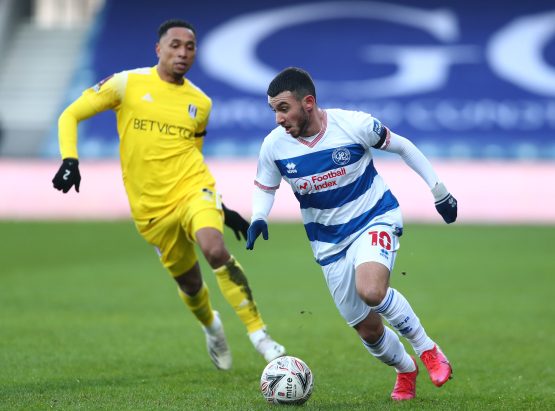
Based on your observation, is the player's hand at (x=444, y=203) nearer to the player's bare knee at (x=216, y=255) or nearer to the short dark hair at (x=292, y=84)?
the short dark hair at (x=292, y=84)

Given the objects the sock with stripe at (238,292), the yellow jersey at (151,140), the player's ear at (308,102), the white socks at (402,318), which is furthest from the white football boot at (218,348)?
the player's ear at (308,102)

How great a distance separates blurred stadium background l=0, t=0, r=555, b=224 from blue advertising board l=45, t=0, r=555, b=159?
34 millimetres

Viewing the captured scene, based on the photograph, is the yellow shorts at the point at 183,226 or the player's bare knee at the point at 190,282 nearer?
the yellow shorts at the point at 183,226

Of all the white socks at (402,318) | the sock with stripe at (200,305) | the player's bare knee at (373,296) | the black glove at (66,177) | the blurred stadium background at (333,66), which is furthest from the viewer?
the blurred stadium background at (333,66)

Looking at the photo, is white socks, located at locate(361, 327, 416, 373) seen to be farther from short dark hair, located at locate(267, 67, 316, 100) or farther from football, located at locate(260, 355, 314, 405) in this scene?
short dark hair, located at locate(267, 67, 316, 100)

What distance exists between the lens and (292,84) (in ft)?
21.1

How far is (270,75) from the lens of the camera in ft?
96.2

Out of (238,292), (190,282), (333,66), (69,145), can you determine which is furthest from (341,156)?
(333,66)

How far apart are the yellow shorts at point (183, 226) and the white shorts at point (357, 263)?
1.41 m

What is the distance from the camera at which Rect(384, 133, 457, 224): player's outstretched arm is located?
660 cm

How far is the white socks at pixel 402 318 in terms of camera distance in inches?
248

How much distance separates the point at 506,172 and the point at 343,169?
1605 cm

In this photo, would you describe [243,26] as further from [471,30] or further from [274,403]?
[274,403]

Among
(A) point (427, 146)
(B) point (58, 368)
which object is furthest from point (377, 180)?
(A) point (427, 146)
